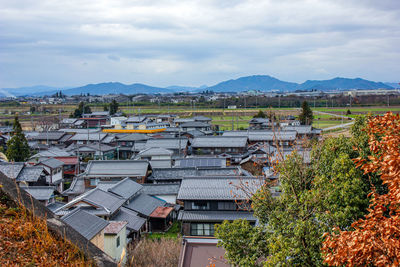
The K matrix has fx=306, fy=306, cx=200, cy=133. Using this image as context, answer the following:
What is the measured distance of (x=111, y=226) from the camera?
1228cm

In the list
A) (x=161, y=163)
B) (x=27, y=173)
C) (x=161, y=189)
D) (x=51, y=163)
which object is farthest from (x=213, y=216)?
(x=51, y=163)

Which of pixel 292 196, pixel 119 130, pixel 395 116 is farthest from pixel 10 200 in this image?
pixel 119 130

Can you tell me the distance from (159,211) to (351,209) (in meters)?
12.8

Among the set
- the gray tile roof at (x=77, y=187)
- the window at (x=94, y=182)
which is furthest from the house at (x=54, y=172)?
the window at (x=94, y=182)

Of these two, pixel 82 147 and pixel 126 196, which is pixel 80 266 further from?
pixel 82 147

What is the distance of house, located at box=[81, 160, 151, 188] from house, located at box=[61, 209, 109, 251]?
35.9 feet

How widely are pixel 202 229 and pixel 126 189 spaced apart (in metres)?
6.17

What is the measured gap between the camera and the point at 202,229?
13.9m

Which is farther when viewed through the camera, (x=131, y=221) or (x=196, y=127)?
(x=196, y=127)

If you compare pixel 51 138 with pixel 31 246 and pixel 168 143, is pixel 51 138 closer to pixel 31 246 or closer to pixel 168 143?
pixel 168 143

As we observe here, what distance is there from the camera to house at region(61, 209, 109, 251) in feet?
34.1

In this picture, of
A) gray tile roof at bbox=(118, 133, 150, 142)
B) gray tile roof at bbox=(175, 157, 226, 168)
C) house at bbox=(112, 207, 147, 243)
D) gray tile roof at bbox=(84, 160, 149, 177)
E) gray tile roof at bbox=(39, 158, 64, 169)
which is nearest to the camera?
house at bbox=(112, 207, 147, 243)

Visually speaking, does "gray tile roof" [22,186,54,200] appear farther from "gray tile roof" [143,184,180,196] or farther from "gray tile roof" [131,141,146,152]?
"gray tile roof" [131,141,146,152]

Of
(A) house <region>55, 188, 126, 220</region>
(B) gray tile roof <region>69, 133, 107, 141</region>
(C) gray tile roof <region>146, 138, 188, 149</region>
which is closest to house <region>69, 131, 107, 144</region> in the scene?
(B) gray tile roof <region>69, 133, 107, 141</region>
